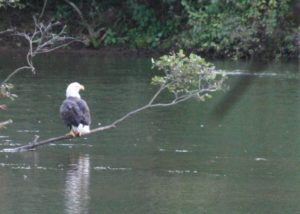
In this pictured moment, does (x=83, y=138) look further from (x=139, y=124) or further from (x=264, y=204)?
(x=264, y=204)

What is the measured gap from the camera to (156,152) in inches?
473

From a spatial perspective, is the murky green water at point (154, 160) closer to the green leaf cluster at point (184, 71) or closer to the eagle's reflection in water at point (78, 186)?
the eagle's reflection in water at point (78, 186)

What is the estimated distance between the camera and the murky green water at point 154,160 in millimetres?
9086

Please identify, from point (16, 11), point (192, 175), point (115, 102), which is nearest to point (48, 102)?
point (115, 102)

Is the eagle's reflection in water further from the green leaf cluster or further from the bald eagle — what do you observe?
the green leaf cluster

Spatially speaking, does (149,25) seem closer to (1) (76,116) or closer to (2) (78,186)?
(1) (76,116)

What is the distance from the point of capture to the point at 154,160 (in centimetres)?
1140

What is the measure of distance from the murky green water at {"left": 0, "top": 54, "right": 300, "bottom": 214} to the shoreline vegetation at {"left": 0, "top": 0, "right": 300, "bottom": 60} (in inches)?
340

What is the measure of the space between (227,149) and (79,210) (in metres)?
4.07

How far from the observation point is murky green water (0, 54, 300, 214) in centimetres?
909

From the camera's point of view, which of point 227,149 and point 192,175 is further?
point 227,149

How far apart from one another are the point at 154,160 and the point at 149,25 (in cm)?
2032

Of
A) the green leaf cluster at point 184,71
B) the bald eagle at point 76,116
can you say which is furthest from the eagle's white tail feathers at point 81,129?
the green leaf cluster at point 184,71

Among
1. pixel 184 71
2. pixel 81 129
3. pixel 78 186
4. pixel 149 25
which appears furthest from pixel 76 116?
pixel 149 25
